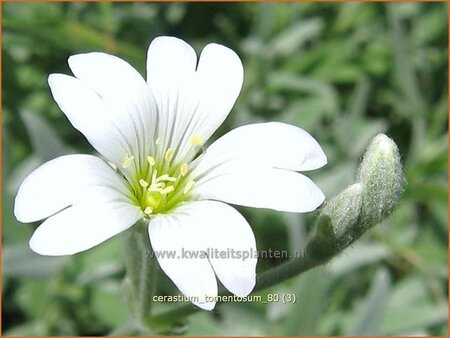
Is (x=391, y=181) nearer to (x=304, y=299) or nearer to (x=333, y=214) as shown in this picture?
(x=333, y=214)

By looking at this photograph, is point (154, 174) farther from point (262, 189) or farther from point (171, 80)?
point (262, 189)

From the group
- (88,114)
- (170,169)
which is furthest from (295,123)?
(88,114)

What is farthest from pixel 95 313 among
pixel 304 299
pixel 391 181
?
pixel 391 181

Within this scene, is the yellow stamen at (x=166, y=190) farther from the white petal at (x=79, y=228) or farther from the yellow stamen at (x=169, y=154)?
the white petal at (x=79, y=228)

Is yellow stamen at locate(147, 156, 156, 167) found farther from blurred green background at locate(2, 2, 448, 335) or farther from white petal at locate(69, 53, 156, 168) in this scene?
blurred green background at locate(2, 2, 448, 335)

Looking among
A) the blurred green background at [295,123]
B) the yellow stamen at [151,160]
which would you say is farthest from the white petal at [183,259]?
the blurred green background at [295,123]

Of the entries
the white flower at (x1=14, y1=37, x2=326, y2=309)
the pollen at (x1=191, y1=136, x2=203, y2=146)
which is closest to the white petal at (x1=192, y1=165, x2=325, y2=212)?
the white flower at (x1=14, y1=37, x2=326, y2=309)
